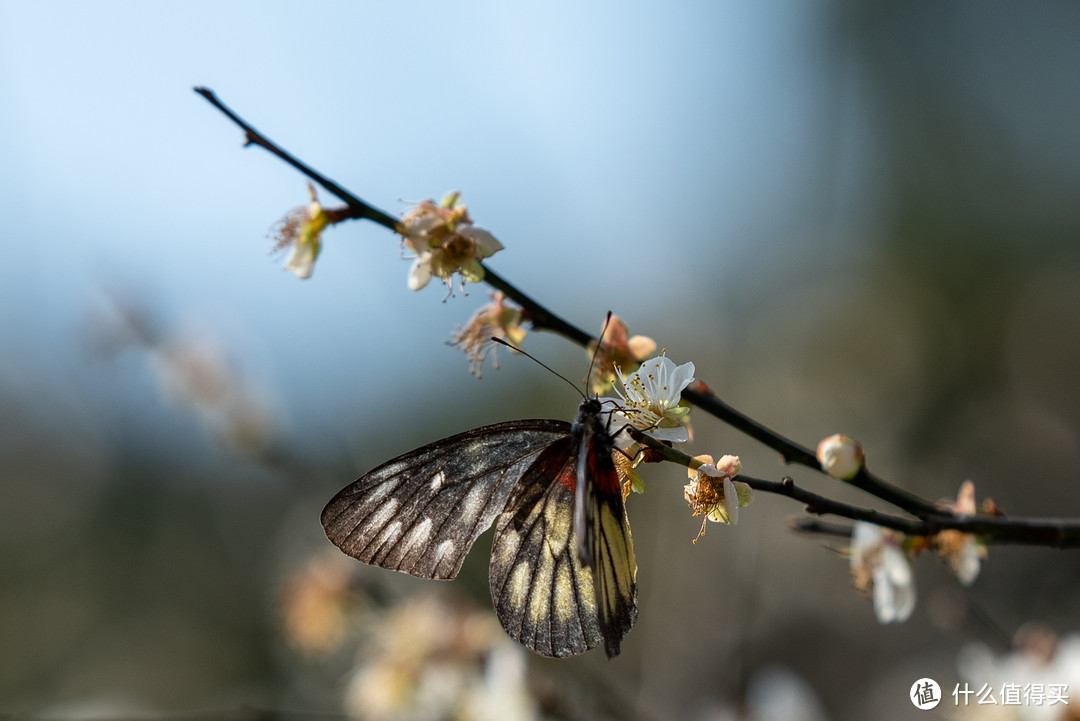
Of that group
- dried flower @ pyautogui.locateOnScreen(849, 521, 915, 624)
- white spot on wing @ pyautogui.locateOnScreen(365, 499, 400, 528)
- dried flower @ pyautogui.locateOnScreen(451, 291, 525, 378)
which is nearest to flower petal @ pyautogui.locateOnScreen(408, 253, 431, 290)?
dried flower @ pyautogui.locateOnScreen(451, 291, 525, 378)

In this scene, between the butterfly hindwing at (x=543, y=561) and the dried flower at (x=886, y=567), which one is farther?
the dried flower at (x=886, y=567)

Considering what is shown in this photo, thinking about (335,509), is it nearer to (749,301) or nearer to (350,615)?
(350,615)

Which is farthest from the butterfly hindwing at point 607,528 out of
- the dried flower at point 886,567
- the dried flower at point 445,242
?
the dried flower at point 886,567

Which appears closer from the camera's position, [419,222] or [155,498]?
[419,222]

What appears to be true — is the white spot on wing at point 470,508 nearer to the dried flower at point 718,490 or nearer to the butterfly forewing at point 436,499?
the butterfly forewing at point 436,499

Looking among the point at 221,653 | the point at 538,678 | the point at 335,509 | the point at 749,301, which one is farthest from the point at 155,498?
the point at 335,509

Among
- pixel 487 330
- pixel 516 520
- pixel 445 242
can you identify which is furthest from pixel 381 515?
pixel 445 242

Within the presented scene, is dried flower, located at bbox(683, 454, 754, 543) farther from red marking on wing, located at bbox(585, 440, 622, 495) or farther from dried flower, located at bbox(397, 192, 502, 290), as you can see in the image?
dried flower, located at bbox(397, 192, 502, 290)
